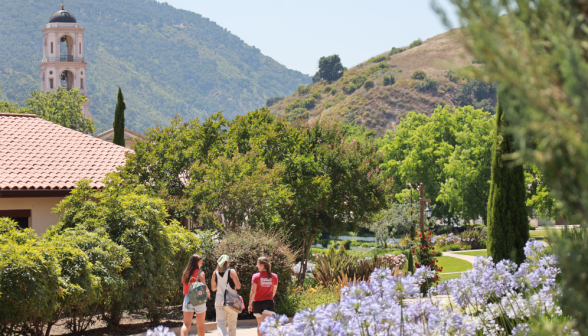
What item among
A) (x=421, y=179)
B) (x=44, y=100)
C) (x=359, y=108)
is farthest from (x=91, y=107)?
(x=421, y=179)

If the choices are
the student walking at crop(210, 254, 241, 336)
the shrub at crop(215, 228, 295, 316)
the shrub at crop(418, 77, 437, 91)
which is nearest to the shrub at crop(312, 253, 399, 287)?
the shrub at crop(215, 228, 295, 316)

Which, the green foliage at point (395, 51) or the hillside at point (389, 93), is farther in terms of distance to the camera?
the green foliage at point (395, 51)

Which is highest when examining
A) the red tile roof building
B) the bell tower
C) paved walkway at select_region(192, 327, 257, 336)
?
the bell tower

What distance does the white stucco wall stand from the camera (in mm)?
13234

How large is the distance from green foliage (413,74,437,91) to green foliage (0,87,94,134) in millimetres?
82512

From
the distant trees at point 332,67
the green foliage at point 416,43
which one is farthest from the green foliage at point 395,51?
the distant trees at point 332,67

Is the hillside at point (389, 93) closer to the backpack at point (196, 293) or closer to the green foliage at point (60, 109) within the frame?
the green foliage at point (60, 109)

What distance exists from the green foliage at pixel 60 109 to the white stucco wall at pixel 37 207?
3500cm

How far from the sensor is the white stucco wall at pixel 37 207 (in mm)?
13234

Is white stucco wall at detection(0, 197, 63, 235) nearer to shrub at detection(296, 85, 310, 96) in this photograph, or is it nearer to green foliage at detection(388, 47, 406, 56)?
shrub at detection(296, 85, 310, 96)

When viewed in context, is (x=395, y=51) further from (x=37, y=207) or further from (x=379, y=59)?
(x=37, y=207)

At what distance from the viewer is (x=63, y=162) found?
1509cm

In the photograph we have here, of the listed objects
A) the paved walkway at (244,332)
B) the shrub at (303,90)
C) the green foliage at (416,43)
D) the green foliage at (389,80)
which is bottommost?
the paved walkway at (244,332)

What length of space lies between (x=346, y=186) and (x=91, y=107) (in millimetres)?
179395
